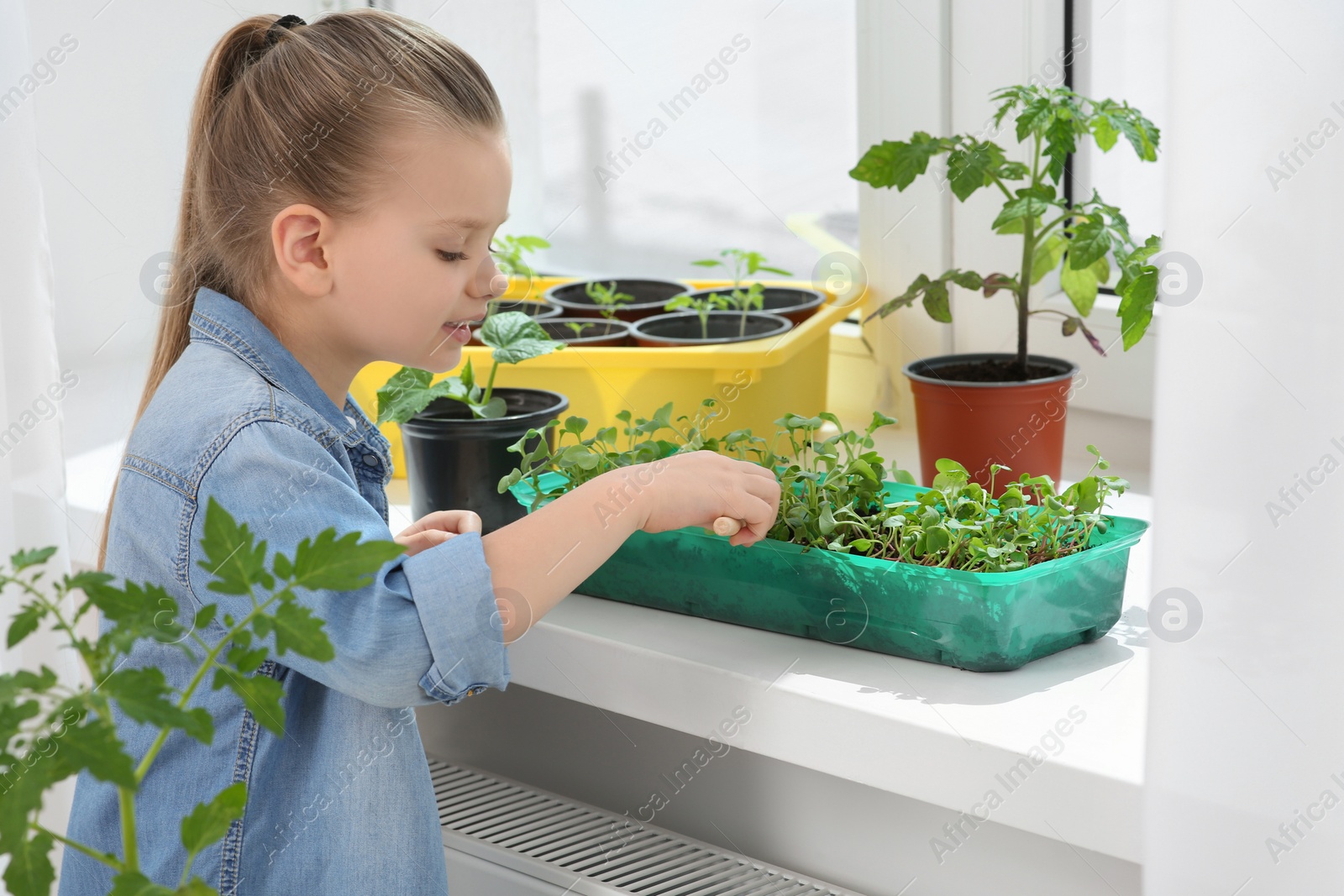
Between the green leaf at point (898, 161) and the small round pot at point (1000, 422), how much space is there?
171 millimetres

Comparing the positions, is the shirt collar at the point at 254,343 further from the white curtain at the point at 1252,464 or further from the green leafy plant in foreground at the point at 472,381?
the white curtain at the point at 1252,464

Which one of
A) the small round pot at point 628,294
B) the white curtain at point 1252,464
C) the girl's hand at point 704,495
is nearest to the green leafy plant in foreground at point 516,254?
the small round pot at point 628,294

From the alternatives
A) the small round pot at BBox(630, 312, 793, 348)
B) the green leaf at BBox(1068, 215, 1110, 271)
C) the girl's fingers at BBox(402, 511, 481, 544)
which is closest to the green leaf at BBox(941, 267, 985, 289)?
the green leaf at BBox(1068, 215, 1110, 271)

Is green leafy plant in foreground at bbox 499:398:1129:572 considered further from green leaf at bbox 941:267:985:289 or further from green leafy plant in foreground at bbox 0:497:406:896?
green leafy plant in foreground at bbox 0:497:406:896

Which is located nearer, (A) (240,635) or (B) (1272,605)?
(A) (240,635)

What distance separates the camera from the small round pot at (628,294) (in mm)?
1372

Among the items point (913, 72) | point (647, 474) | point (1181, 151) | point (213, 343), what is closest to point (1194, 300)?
point (1181, 151)

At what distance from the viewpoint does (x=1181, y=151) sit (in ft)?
1.71

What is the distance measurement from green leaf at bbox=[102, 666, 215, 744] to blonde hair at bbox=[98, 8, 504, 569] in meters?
0.48

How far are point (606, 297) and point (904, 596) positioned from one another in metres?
0.67

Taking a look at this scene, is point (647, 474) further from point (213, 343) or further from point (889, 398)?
point (889, 398)

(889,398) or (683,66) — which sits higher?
(683,66)

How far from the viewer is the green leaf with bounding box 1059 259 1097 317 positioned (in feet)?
3.32

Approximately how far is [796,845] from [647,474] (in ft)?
1.24
